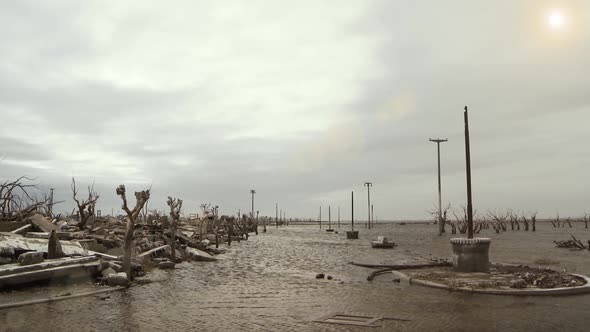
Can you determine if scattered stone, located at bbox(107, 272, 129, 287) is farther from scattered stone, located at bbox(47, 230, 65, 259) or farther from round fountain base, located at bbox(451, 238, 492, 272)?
round fountain base, located at bbox(451, 238, 492, 272)

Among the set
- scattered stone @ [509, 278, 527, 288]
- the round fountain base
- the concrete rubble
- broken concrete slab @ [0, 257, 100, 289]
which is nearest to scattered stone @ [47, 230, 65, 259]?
the concrete rubble

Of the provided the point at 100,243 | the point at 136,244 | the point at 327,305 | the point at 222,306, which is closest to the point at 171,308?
the point at 222,306

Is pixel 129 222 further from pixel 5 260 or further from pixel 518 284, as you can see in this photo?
pixel 518 284

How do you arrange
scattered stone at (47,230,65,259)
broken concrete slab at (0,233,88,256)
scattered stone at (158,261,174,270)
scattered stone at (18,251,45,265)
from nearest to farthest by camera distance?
scattered stone at (18,251,45,265), broken concrete slab at (0,233,88,256), scattered stone at (47,230,65,259), scattered stone at (158,261,174,270)

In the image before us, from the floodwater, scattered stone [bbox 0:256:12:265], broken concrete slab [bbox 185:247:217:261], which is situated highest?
scattered stone [bbox 0:256:12:265]

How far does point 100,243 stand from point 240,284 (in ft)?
38.0

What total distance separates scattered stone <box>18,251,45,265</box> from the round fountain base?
16258 millimetres

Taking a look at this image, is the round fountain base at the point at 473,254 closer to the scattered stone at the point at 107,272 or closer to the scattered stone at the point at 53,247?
the scattered stone at the point at 107,272

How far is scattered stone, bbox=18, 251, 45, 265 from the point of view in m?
16.8

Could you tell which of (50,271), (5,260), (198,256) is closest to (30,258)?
(50,271)

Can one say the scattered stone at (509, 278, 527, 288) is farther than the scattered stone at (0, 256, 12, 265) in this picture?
No

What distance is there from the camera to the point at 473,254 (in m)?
18.8

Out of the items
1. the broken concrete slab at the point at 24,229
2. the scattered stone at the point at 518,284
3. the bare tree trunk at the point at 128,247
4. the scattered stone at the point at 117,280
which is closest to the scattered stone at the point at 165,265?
the bare tree trunk at the point at 128,247

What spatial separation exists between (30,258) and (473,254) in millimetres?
16917
